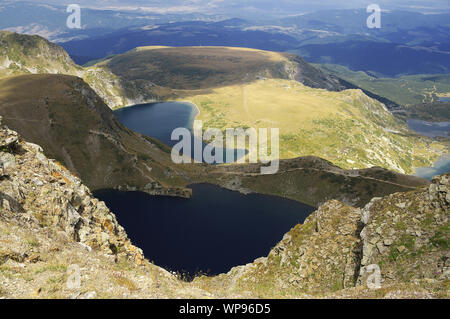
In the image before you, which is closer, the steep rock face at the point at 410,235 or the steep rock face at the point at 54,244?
the steep rock face at the point at 54,244

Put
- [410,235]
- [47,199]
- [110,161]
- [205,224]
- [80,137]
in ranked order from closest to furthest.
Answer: [47,199], [410,235], [205,224], [110,161], [80,137]

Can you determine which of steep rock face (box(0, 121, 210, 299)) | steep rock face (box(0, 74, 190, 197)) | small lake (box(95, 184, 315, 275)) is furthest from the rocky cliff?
steep rock face (box(0, 74, 190, 197))

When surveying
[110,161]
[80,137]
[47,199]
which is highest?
[47,199]

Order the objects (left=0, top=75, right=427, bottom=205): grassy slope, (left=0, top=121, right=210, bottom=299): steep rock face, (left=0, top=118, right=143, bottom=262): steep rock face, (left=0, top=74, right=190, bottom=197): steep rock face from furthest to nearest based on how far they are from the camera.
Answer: (left=0, top=74, right=190, bottom=197): steep rock face < (left=0, top=75, right=427, bottom=205): grassy slope < (left=0, top=118, right=143, bottom=262): steep rock face < (left=0, top=121, right=210, bottom=299): steep rock face

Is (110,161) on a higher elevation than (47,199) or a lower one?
lower

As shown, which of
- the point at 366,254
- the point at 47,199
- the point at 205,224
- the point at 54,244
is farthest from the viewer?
the point at 205,224

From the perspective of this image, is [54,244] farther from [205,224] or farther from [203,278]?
[205,224]

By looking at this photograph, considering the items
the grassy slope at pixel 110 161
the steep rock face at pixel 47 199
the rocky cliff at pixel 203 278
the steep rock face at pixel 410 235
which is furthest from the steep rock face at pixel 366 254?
the grassy slope at pixel 110 161

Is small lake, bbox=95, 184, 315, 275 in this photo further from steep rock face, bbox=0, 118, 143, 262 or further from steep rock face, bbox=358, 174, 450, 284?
steep rock face, bbox=358, 174, 450, 284

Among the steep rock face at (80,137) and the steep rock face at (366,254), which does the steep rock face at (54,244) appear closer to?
the steep rock face at (366,254)

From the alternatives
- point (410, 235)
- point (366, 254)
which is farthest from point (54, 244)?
point (410, 235)
